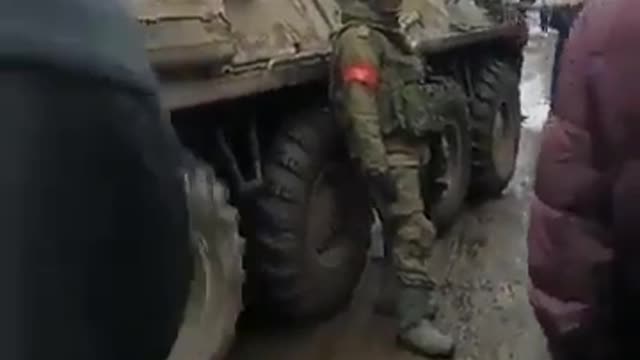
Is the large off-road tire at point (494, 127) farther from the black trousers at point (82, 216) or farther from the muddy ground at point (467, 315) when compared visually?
the black trousers at point (82, 216)

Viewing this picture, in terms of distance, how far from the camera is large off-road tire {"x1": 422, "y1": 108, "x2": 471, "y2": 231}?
23.0 ft

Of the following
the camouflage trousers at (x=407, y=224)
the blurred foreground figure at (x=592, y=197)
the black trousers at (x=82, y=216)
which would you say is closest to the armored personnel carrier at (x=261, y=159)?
the camouflage trousers at (x=407, y=224)

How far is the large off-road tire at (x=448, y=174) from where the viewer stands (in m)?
7.01

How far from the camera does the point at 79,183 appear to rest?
1.21 metres

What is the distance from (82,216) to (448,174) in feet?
21.6

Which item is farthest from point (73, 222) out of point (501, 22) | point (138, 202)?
point (501, 22)

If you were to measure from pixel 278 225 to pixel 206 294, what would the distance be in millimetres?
754

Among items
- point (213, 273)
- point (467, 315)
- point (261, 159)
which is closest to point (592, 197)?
point (213, 273)

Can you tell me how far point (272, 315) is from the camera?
5930 millimetres

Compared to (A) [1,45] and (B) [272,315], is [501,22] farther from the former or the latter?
(A) [1,45]

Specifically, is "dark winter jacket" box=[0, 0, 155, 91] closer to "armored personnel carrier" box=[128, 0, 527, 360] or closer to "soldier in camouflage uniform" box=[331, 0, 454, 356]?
"armored personnel carrier" box=[128, 0, 527, 360]

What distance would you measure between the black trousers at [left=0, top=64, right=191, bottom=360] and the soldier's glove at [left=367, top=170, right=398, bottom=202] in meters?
4.48

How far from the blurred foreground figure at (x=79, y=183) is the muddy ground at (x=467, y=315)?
13.7ft

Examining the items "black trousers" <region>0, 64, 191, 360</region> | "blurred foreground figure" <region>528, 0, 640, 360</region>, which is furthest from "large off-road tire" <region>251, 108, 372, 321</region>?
"black trousers" <region>0, 64, 191, 360</region>
